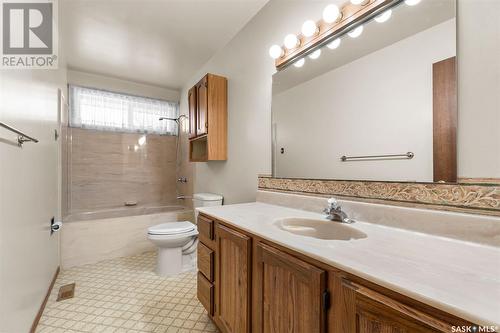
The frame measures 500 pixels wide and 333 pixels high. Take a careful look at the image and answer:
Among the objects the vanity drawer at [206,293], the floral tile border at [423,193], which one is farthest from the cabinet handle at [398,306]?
the vanity drawer at [206,293]

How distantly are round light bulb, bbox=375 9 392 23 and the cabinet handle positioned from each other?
1.25 meters

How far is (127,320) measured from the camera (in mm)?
1532

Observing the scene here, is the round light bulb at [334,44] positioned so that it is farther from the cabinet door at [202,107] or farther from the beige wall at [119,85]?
the beige wall at [119,85]

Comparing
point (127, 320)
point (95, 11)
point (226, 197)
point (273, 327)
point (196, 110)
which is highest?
point (95, 11)

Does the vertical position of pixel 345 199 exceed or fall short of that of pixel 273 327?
it exceeds it

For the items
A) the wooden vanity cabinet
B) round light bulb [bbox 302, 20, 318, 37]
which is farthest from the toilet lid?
round light bulb [bbox 302, 20, 318, 37]

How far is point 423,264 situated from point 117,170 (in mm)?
3829

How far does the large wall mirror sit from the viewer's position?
894 millimetres

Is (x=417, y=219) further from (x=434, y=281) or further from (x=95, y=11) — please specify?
(x=95, y=11)

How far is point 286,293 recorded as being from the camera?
2.70 feet

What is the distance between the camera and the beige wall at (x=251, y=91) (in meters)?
1.70

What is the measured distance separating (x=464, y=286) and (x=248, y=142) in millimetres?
1716

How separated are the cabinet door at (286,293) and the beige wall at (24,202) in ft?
3.71

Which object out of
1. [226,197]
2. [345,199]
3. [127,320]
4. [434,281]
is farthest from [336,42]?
[127,320]
